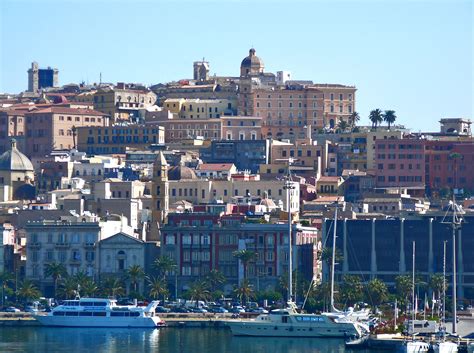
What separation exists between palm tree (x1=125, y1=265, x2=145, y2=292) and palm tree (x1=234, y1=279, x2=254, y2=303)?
712 cm

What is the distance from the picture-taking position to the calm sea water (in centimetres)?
11462

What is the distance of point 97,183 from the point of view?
170000 mm

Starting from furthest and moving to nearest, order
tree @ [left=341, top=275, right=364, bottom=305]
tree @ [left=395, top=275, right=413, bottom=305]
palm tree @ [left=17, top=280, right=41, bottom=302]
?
palm tree @ [left=17, top=280, right=41, bottom=302] → tree @ [left=341, top=275, right=364, bottom=305] → tree @ [left=395, top=275, right=413, bottom=305]

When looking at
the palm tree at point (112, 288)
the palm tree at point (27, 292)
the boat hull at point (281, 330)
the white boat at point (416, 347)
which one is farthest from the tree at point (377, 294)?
the white boat at point (416, 347)

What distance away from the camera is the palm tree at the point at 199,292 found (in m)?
140

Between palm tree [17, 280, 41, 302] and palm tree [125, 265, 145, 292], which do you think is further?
palm tree [125, 265, 145, 292]

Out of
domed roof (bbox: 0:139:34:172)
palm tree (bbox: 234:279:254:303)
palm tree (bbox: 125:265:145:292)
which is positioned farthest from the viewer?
domed roof (bbox: 0:139:34:172)

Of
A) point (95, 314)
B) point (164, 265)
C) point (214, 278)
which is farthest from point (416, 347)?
point (164, 265)

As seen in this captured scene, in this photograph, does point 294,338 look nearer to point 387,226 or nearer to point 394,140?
point 387,226

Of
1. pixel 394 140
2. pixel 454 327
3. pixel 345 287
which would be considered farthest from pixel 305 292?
pixel 394 140

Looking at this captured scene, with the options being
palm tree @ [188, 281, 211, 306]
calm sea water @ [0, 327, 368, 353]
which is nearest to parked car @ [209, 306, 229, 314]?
palm tree @ [188, 281, 211, 306]

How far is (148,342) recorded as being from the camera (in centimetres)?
12062

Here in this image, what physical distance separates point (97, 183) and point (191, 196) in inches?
393

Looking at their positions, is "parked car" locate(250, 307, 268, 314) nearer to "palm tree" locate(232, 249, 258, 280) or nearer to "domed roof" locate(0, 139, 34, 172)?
"palm tree" locate(232, 249, 258, 280)
